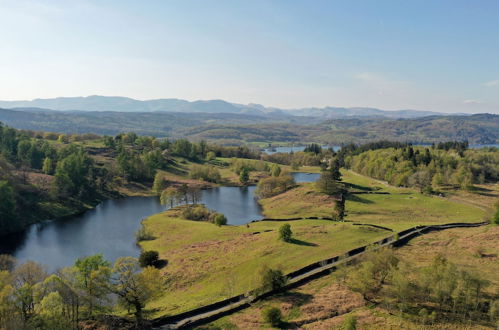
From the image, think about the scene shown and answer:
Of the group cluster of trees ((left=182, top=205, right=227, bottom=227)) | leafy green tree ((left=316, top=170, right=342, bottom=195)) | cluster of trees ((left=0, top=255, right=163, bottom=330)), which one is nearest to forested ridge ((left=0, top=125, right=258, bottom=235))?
cluster of trees ((left=182, top=205, right=227, bottom=227))

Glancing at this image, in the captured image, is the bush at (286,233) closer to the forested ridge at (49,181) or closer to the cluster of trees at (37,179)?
the forested ridge at (49,181)

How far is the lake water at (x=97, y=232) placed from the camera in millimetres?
90688

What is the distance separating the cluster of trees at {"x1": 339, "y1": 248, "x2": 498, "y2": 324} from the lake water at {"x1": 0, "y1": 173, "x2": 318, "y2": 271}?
215ft

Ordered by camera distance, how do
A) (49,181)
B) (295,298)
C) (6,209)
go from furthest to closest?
(49,181) < (6,209) < (295,298)

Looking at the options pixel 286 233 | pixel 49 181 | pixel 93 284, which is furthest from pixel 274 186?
pixel 93 284

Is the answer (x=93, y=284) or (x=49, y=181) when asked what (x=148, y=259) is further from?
(x=49, y=181)

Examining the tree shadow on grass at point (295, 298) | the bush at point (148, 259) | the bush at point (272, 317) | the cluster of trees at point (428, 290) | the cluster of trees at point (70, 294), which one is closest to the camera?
the cluster of trees at point (70, 294)

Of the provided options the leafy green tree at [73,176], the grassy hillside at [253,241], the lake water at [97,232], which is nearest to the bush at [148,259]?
the grassy hillside at [253,241]

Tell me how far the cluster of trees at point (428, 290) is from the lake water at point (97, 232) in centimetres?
6564

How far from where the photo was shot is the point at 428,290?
4550cm

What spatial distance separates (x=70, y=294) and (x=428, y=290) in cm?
4842

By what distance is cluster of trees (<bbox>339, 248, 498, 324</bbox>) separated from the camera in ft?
138

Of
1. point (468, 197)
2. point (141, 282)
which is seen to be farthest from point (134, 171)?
point (468, 197)

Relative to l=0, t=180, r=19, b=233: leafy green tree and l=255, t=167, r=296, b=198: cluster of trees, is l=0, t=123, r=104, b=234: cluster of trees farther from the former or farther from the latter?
l=255, t=167, r=296, b=198: cluster of trees
